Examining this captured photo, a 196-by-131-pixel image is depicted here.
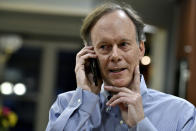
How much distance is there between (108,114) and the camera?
1.41 metres

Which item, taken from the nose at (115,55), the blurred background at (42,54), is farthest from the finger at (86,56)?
the blurred background at (42,54)

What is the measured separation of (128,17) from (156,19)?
2578mm

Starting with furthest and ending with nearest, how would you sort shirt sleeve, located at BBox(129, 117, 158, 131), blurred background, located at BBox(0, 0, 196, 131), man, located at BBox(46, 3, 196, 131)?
blurred background, located at BBox(0, 0, 196, 131) < man, located at BBox(46, 3, 196, 131) < shirt sleeve, located at BBox(129, 117, 158, 131)

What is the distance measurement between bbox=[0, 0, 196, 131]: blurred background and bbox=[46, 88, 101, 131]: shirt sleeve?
3077 mm

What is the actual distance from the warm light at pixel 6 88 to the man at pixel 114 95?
6204mm

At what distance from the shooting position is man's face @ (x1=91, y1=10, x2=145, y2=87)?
1.36 meters

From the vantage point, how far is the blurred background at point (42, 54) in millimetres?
5121

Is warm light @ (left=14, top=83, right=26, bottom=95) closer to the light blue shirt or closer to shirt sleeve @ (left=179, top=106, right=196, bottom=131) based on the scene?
the light blue shirt

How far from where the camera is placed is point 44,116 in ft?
24.2

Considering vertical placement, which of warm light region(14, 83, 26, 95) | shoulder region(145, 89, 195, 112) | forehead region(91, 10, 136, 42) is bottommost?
→ warm light region(14, 83, 26, 95)

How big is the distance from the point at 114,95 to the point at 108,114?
5.3 inches

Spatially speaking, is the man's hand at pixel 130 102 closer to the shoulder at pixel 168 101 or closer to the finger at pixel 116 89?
the finger at pixel 116 89

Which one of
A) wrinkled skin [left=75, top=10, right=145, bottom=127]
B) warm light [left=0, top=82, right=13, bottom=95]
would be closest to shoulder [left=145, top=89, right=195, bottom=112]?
wrinkled skin [left=75, top=10, right=145, bottom=127]

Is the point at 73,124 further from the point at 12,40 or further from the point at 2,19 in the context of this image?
the point at 2,19
